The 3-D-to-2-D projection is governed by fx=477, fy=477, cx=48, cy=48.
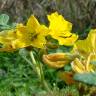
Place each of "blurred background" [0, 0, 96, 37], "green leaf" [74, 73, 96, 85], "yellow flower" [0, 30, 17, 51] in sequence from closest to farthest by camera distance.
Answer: "green leaf" [74, 73, 96, 85] < "yellow flower" [0, 30, 17, 51] < "blurred background" [0, 0, 96, 37]

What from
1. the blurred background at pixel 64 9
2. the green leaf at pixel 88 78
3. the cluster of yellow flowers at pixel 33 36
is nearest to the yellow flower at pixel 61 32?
the cluster of yellow flowers at pixel 33 36

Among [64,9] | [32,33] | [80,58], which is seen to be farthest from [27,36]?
[64,9]

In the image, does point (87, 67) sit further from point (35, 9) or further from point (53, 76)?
point (35, 9)

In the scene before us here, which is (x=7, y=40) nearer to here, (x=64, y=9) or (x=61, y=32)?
(x=61, y=32)

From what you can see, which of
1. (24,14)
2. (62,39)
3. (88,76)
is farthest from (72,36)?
(24,14)

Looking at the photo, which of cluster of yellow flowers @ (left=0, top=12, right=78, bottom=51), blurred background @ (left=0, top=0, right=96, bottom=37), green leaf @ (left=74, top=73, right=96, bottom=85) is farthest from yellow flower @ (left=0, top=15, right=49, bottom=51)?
blurred background @ (left=0, top=0, right=96, bottom=37)

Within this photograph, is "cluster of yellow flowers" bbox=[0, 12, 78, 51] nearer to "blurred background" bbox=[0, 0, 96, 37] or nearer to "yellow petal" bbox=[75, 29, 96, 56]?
"yellow petal" bbox=[75, 29, 96, 56]

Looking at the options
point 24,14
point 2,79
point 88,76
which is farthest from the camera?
point 24,14
